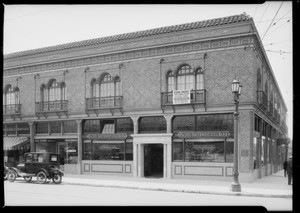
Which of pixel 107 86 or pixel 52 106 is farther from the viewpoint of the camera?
pixel 52 106

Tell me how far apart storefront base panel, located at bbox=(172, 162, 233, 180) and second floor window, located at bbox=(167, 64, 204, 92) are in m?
4.60

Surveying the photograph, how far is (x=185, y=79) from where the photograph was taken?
21844 mm

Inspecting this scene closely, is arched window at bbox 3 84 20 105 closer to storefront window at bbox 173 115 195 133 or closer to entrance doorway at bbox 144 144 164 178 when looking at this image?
entrance doorway at bbox 144 144 164 178

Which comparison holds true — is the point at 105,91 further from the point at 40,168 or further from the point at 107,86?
the point at 40,168

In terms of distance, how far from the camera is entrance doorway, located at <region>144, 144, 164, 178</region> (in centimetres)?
2288

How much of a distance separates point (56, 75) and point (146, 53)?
7.58 m

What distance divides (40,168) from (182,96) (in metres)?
9.22

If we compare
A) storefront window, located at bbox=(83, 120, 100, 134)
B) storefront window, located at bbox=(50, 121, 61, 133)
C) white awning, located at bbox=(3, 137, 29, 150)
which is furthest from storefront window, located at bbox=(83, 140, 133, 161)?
white awning, located at bbox=(3, 137, 29, 150)

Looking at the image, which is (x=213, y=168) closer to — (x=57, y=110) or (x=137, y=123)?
(x=137, y=123)

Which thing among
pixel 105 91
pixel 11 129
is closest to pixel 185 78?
pixel 105 91

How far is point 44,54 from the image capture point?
26516mm

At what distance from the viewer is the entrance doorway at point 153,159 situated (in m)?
22.9
